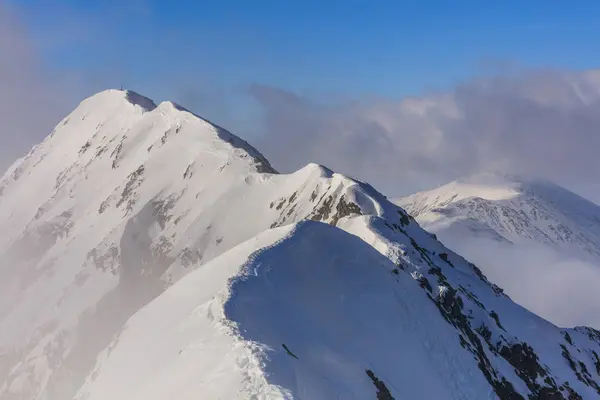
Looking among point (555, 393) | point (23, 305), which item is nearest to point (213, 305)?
point (555, 393)

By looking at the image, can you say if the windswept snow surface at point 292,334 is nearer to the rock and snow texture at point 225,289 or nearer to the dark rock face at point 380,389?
the rock and snow texture at point 225,289

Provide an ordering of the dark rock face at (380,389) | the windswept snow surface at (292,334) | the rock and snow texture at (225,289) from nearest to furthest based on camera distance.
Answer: the windswept snow surface at (292,334) → the dark rock face at (380,389) → the rock and snow texture at (225,289)

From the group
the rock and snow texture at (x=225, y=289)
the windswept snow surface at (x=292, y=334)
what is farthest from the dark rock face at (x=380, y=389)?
the windswept snow surface at (x=292, y=334)

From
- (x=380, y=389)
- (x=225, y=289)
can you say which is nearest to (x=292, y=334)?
(x=380, y=389)

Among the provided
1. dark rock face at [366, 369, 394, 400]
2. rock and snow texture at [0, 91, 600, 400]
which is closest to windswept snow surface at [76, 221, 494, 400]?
rock and snow texture at [0, 91, 600, 400]

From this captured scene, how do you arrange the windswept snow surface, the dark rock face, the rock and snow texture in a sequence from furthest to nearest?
1. the rock and snow texture
2. the dark rock face
3. the windswept snow surface

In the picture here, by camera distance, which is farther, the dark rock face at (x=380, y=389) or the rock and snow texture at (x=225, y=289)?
the rock and snow texture at (x=225, y=289)

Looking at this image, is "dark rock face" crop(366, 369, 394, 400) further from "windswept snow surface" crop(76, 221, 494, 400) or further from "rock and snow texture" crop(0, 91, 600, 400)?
"windswept snow surface" crop(76, 221, 494, 400)

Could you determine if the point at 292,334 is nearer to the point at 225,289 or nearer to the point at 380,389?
the point at 380,389
